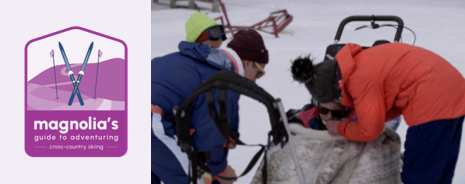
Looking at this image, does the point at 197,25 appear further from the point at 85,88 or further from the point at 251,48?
the point at 85,88

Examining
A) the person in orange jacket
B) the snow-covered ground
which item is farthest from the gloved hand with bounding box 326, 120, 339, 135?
the snow-covered ground

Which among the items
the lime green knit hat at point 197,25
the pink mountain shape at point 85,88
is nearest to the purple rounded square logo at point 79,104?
the pink mountain shape at point 85,88

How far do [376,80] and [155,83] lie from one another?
731 millimetres

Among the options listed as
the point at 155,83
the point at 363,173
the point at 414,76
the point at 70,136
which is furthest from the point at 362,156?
the point at 70,136

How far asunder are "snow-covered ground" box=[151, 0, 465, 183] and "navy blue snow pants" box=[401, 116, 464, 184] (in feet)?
2.50

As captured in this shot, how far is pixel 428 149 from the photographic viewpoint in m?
1.55

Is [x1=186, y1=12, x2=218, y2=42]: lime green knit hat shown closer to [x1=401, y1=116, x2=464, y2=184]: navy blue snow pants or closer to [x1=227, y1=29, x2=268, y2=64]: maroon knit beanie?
[x1=227, y1=29, x2=268, y2=64]: maroon knit beanie

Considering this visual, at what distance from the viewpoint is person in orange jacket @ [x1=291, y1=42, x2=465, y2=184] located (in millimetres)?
1469

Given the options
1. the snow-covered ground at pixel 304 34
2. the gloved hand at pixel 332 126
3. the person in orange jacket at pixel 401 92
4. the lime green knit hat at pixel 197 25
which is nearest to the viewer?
the person in orange jacket at pixel 401 92

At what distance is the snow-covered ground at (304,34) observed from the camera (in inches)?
124

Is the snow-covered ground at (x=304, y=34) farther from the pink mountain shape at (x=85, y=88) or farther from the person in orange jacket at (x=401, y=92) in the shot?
the pink mountain shape at (x=85, y=88)

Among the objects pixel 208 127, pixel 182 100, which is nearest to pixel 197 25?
pixel 182 100

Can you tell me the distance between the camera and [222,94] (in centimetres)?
126

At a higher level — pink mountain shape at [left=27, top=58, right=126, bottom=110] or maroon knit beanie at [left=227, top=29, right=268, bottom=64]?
maroon knit beanie at [left=227, top=29, right=268, bottom=64]
